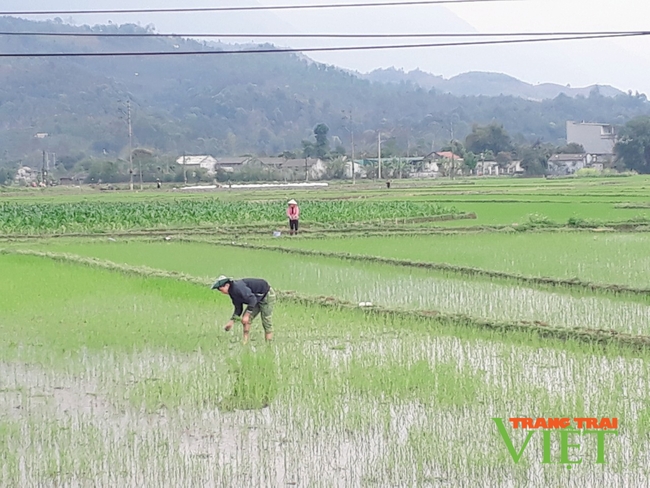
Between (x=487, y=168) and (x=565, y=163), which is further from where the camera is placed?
(x=565, y=163)

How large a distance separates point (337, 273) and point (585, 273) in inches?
139

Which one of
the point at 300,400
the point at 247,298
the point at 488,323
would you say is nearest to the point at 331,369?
the point at 300,400

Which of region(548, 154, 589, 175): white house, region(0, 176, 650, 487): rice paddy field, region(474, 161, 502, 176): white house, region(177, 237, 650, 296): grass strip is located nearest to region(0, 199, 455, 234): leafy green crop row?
region(177, 237, 650, 296): grass strip

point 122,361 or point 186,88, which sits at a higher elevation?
point 186,88

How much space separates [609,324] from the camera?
8312 millimetres

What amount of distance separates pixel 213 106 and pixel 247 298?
388 ft

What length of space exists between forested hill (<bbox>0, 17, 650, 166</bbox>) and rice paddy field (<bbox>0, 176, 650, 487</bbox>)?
59185 millimetres

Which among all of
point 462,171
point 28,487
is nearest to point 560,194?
point 28,487

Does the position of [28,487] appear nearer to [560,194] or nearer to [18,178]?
[560,194]

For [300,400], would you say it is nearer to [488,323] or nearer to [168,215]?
[488,323]

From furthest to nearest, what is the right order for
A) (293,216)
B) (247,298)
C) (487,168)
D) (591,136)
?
(591,136) → (487,168) → (293,216) → (247,298)

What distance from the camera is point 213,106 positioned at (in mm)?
122625

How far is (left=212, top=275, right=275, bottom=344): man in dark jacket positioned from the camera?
6.91m

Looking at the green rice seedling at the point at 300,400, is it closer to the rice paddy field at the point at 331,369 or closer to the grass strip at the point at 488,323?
the rice paddy field at the point at 331,369
